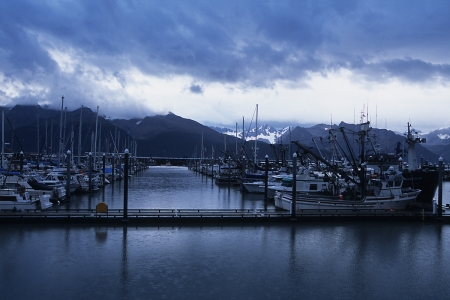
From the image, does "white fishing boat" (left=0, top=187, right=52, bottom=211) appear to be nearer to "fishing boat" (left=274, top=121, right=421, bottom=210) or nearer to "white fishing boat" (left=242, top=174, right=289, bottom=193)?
"fishing boat" (left=274, top=121, right=421, bottom=210)

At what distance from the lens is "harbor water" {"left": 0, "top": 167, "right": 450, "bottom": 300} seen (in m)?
15.5

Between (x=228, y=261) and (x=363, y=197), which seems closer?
(x=228, y=261)

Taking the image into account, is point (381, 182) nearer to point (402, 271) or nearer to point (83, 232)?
point (402, 271)

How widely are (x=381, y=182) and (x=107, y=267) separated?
2415cm

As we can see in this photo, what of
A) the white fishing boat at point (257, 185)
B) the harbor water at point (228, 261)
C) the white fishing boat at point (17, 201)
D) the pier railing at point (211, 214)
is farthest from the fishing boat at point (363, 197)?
the white fishing boat at point (17, 201)

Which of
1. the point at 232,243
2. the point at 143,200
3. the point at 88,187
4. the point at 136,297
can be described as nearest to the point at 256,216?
the point at 232,243

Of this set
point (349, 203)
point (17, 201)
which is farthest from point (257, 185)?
point (17, 201)

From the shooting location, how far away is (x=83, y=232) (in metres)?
24.7

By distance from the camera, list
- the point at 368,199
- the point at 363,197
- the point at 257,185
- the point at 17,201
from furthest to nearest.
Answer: the point at 257,185
the point at 363,197
the point at 368,199
the point at 17,201

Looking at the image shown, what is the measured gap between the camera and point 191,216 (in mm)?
27938

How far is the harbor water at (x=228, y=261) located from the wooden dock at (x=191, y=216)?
68 centimetres

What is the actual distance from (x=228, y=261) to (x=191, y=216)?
28.8 ft

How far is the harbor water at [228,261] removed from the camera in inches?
612

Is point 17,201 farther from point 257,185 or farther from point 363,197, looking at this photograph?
point 257,185
